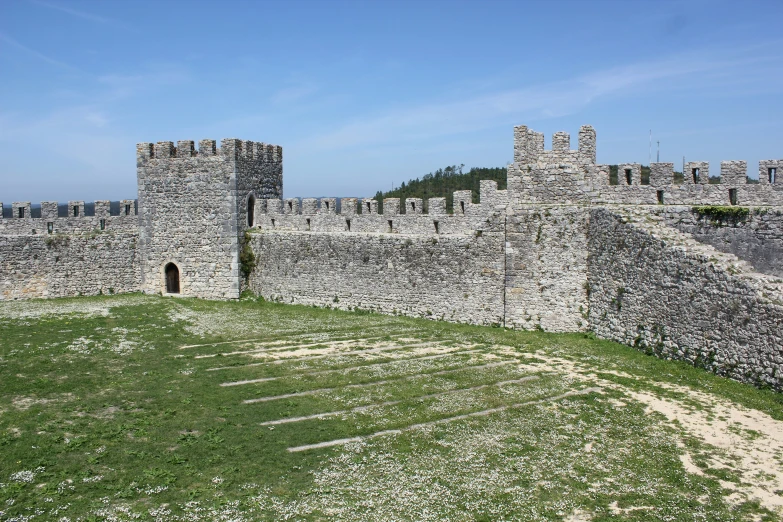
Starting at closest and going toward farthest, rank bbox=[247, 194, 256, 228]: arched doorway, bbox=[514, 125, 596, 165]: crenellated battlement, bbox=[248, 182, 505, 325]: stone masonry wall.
A: bbox=[514, 125, 596, 165]: crenellated battlement
bbox=[248, 182, 505, 325]: stone masonry wall
bbox=[247, 194, 256, 228]: arched doorway

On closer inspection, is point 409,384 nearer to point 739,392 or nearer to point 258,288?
point 739,392

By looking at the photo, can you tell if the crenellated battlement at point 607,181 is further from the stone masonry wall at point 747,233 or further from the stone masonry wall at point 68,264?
the stone masonry wall at point 68,264

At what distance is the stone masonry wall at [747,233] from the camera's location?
13641 mm

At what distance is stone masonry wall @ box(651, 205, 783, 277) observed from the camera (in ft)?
44.8

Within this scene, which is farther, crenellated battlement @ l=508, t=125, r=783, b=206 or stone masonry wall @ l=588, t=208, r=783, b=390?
crenellated battlement @ l=508, t=125, r=783, b=206

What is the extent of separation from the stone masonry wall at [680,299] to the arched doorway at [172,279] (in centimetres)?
1519

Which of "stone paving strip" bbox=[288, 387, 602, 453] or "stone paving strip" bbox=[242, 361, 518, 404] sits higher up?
"stone paving strip" bbox=[242, 361, 518, 404]

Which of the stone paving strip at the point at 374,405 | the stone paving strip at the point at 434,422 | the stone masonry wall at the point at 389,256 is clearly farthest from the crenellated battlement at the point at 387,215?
the stone paving strip at the point at 434,422

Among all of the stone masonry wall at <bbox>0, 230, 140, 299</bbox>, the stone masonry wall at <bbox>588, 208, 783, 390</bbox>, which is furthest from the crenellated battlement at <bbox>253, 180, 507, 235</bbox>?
the stone masonry wall at <bbox>0, 230, 140, 299</bbox>

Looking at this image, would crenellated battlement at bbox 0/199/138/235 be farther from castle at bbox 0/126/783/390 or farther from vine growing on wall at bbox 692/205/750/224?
vine growing on wall at bbox 692/205/750/224

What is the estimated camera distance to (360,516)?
7738 mm

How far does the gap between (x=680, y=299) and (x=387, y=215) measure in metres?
9.74

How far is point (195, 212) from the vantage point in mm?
23438

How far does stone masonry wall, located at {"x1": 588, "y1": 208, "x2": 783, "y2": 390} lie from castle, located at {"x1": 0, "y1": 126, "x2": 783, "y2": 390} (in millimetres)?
33
